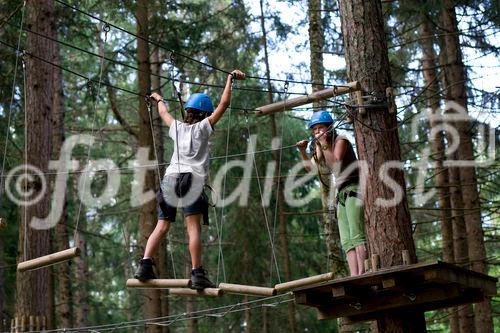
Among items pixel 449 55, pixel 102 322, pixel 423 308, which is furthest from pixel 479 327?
pixel 102 322

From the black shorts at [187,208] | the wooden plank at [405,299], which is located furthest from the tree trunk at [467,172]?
the black shorts at [187,208]

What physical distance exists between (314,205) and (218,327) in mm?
3590

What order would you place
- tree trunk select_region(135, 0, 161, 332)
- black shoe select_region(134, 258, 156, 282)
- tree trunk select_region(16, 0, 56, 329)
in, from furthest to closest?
tree trunk select_region(135, 0, 161, 332) < tree trunk select_region(16, 0, 56, 329) < black shoe select_region(134, 258, 156, 282)

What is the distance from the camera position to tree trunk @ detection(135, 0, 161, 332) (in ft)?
31.4

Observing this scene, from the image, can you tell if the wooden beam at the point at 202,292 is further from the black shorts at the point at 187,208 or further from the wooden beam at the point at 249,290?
the black shorts at the point at 187,208

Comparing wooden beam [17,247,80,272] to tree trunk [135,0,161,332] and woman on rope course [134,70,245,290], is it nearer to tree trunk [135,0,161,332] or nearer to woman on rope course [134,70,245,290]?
woman on rope course [134,70,245,290]

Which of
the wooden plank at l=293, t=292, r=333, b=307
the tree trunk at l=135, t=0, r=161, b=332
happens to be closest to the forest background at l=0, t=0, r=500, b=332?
the tree trunk at l=135, t=0, r=161, b=332

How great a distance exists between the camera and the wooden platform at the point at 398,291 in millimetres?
5066

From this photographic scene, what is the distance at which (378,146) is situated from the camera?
5816 millimetres

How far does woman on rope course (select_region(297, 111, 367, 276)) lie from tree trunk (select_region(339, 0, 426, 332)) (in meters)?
0.12

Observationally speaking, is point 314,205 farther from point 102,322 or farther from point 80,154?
point 102,322

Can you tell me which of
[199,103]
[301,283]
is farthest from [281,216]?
[199,103]

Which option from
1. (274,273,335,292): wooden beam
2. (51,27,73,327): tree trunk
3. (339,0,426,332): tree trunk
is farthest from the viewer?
(51,27,73,327): tree trunk

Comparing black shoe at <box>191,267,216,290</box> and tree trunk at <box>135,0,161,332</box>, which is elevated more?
tree trunk at <box>135,0,161,332</box>
